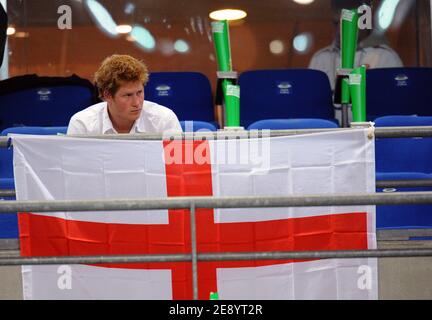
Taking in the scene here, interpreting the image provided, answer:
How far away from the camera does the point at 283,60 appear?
18.7 ft

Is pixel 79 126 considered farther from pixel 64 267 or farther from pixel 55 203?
pixel 55 203

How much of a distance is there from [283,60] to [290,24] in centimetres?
34

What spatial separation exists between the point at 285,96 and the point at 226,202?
2942mm

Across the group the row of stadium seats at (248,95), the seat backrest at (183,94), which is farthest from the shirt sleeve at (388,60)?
the seat backrest at (183,94)

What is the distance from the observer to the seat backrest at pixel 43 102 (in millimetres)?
4445

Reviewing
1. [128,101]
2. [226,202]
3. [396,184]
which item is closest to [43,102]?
[128,101]

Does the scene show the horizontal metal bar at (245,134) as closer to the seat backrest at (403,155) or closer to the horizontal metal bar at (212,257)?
the horizontal metal bar at (212,257)

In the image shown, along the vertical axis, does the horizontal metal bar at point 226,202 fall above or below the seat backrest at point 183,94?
below

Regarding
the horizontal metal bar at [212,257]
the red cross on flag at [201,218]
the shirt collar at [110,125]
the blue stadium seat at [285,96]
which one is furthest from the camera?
the blue stadium seat at [285,96]

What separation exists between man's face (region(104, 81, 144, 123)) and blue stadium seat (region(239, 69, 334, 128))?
172 centimetres

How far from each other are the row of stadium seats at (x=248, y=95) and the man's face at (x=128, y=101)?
1512 millimetres

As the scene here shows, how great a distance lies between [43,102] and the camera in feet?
14.7

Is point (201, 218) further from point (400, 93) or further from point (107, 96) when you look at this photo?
point (400, 93)
